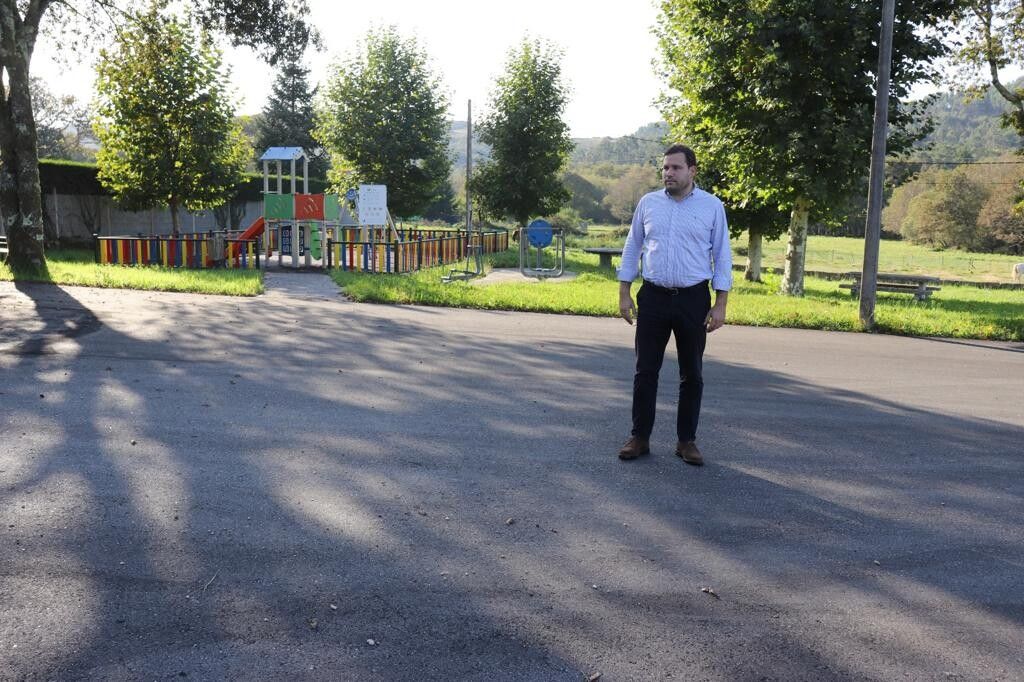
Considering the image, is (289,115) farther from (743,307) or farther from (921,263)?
(743,307)

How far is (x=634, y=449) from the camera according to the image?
5.54 m

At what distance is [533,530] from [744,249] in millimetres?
67420

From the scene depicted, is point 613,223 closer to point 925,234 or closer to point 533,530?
point 925,234

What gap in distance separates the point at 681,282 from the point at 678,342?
393 mm

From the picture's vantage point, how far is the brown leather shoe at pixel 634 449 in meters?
5.52

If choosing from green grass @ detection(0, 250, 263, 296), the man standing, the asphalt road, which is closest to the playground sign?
green grass @ detection(0, 250, 263, 296)

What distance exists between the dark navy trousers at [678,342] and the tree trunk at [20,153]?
14759 mm

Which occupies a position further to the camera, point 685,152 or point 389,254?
point 389,254

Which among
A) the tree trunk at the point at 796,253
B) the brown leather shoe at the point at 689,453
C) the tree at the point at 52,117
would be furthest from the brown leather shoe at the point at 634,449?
the tree at the point at 52,117

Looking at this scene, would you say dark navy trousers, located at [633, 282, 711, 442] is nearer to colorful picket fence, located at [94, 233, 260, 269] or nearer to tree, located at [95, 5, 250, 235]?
colorful picket fence, located at [94, 233, 260, 269]

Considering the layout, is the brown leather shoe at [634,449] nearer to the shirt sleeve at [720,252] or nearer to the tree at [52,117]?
the shirt sleeve at [720,252]

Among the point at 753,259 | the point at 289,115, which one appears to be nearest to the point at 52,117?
the point at 289,115

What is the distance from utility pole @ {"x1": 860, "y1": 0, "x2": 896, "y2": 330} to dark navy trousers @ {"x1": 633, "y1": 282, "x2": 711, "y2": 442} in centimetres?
867

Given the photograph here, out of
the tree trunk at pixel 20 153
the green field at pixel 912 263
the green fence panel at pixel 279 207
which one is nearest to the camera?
Result: the tree trunk at pixel 20 153
